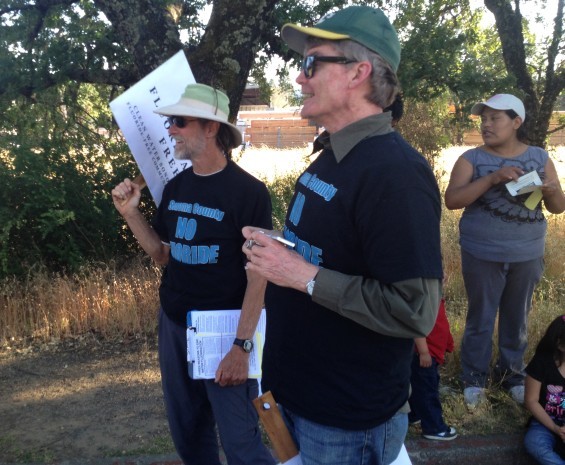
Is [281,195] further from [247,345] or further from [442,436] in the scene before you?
[247,345]

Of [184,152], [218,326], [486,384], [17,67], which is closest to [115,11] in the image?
[17,67]

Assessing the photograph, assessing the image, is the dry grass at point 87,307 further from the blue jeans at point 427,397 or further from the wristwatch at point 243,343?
the wristwatch at point 243,343

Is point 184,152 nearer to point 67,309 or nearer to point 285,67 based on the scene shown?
point 67,309

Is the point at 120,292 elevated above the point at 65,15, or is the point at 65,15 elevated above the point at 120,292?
the point at 65,15

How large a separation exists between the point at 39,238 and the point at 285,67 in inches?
135

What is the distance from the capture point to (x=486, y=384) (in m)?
4.20

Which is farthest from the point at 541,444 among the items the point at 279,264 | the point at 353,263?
the point at 279,264

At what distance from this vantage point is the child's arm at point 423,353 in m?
3.38

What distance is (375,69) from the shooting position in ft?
5.74

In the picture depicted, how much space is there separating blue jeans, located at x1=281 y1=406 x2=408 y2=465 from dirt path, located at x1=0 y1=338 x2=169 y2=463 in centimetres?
204

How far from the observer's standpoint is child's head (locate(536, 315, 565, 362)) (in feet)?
11.6

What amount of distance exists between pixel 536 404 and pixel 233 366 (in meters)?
1.98

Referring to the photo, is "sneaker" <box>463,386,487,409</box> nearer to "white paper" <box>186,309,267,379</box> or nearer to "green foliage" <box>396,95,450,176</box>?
"white paper" <box>186,309,267,379</box>

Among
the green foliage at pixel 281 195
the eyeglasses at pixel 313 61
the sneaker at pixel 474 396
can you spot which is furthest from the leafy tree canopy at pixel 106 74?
the eyeglasses at pixel 313 61
